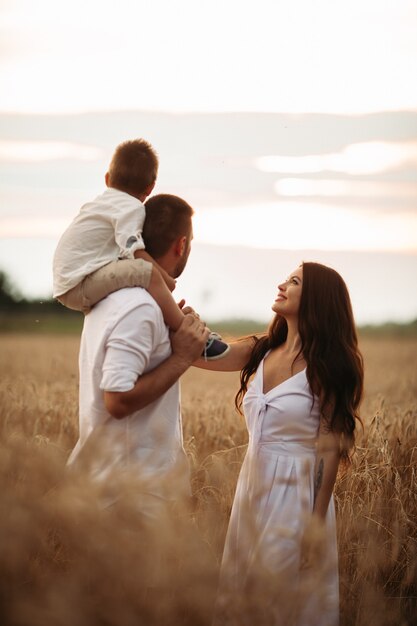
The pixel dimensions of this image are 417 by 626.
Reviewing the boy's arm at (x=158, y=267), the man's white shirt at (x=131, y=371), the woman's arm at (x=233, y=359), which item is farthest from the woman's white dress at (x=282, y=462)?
the boy's arm at (x=158, y=267)

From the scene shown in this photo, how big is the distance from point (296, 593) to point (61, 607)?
53cm

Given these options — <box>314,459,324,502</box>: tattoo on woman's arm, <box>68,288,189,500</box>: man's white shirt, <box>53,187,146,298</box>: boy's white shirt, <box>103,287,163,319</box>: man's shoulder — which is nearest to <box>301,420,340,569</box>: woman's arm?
<box>314,459,324,502</box>: tattoo on woman's arm

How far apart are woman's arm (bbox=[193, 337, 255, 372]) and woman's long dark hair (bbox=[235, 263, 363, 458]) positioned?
1.20 feet

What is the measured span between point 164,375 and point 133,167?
2.92 feet

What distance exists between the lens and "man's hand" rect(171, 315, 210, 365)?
287 cm

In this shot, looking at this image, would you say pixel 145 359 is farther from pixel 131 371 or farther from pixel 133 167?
pixel 133 167

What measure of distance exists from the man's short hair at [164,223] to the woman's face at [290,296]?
2.62 feet

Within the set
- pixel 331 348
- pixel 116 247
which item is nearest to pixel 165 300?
pixel 116 247

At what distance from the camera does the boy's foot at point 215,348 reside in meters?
3.33

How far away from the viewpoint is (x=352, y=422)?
3.39m

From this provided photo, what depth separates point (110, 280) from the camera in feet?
9.22

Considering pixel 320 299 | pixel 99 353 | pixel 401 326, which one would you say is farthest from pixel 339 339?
pixel 401 326

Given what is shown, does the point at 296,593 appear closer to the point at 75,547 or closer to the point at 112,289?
the point at 75,547

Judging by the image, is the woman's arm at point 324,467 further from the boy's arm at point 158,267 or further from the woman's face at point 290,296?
the boy's arm at point 158,267
